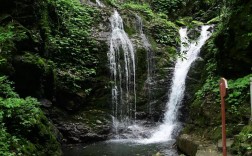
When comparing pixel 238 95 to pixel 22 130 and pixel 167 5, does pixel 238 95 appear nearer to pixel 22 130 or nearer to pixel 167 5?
pixel 22 130

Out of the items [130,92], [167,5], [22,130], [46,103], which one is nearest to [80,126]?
[46,103]

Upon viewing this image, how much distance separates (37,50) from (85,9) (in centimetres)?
636

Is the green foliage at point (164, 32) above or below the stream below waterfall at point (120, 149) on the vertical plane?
above

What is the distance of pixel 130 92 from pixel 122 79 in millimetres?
742

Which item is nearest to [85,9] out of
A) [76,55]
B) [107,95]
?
[76,55]

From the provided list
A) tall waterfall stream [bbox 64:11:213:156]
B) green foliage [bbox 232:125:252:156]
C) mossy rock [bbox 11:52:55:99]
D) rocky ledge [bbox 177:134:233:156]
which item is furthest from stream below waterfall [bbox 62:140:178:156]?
green foliage [bbox 232:125:252:156]

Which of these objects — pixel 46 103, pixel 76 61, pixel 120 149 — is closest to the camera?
pixel 120 149

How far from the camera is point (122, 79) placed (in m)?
14.4

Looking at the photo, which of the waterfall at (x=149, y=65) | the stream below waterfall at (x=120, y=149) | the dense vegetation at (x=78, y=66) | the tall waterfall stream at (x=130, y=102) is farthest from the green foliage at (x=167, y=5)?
the stream below waterfall at (x=120, y=149)

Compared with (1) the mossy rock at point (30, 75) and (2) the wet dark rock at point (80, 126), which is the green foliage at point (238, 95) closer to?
(2) the wet dark rock at point (80, 126)

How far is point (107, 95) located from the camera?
1387cm

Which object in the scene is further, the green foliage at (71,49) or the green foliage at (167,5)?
the green foliage at (167,5)

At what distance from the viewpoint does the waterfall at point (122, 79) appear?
13.8 m

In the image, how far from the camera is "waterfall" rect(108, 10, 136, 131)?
45.4 ft
